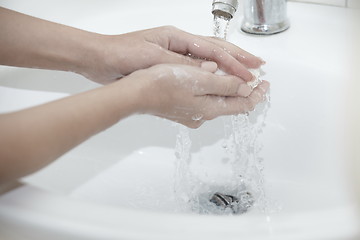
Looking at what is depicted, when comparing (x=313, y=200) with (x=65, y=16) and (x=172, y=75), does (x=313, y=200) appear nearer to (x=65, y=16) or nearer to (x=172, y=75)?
(x=172, y=75)

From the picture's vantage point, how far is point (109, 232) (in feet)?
1.25

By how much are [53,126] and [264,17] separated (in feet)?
1.21

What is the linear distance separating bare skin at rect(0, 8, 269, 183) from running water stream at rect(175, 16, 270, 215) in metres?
0.06

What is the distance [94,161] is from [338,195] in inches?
12.3

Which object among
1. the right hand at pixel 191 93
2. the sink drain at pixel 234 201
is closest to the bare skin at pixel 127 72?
the right hand at pixel 191 93

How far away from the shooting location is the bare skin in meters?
0.45

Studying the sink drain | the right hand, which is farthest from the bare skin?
the sink drain

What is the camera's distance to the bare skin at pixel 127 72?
0.45 m

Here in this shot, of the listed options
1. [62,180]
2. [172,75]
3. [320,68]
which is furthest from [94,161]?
[320,68]

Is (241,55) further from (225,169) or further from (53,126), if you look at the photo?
(53,126)

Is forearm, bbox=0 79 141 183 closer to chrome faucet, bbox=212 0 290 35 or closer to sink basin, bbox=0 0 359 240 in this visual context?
sink basin, bbox=0 0 359 240

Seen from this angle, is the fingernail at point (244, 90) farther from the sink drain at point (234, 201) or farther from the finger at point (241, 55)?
the sink drain at point (234, 201)

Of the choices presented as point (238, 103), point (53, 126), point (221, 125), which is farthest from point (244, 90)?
point (53, 126)

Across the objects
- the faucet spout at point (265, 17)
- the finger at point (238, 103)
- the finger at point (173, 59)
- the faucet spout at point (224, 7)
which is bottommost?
the finger at point (238, 103)
